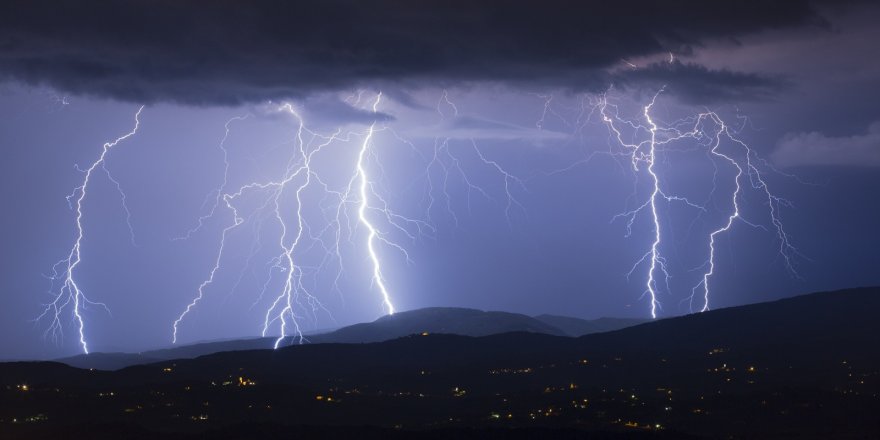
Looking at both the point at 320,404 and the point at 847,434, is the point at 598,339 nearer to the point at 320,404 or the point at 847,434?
the point at 320,404

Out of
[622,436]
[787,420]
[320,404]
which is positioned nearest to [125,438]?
[320,404]

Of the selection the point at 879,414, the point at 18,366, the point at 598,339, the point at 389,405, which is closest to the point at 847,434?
the point at 879,414

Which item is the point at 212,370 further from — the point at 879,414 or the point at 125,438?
the point at 879,414

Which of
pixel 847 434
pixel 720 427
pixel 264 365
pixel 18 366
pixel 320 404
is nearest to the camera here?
pixel 847 434

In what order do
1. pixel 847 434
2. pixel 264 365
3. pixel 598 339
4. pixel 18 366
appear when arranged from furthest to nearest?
pixel 598 339 < pixel 264 365 < pixel 18 366 < pixel 847 434

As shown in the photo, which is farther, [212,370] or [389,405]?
[212,370]

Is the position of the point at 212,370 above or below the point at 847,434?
above
